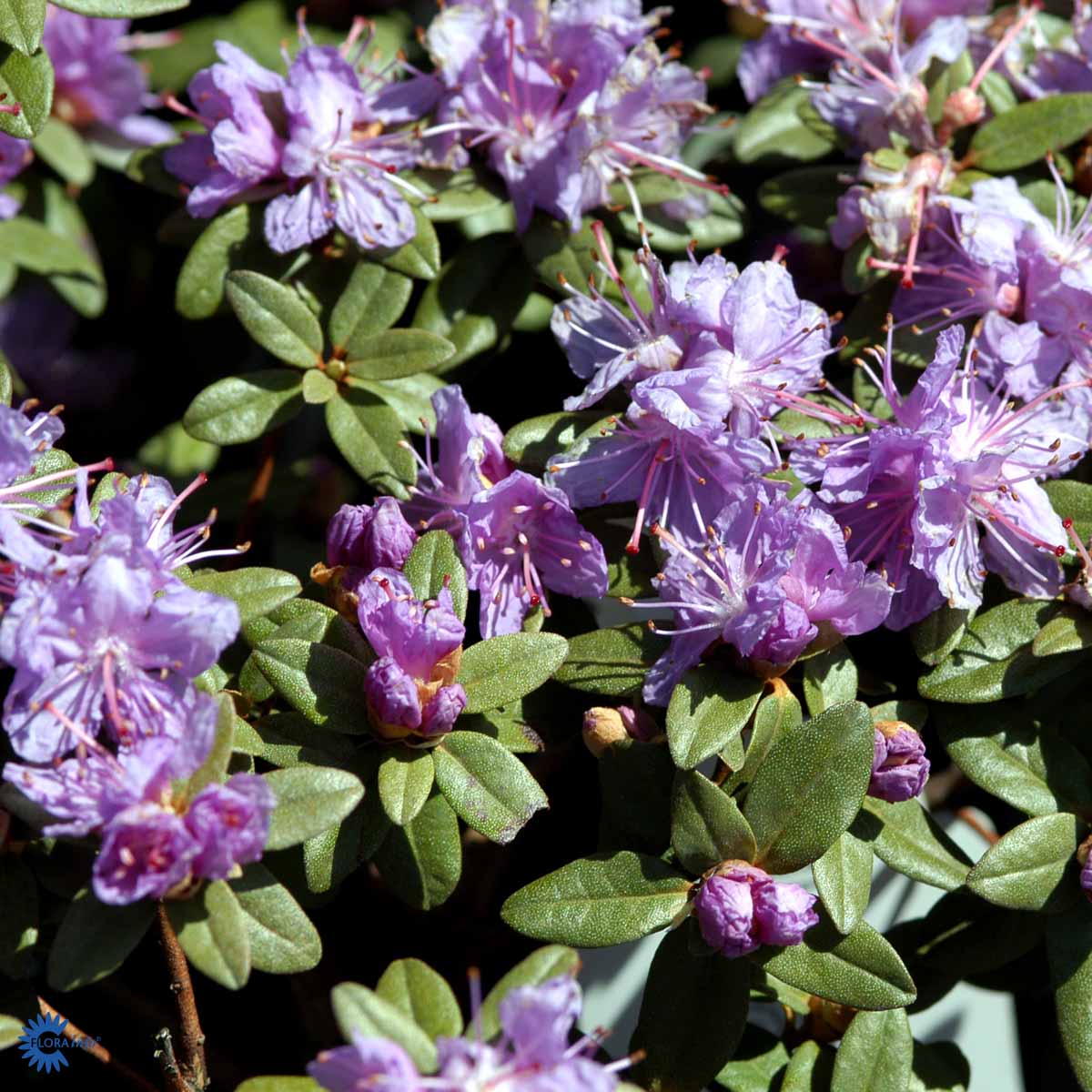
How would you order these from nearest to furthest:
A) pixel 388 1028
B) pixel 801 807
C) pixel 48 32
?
pixel 388 1028 < pixel 801 807 < pixel 48 32

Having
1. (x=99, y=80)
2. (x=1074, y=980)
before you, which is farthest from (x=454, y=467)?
(x=99, y=80)

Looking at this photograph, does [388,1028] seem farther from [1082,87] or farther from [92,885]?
[1082,87]

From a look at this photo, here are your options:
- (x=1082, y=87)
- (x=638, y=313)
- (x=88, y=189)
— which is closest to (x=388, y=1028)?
(x=638, y=313)

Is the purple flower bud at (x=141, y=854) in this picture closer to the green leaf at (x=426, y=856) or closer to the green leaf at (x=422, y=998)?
the green leaf at (x=422, y=998)

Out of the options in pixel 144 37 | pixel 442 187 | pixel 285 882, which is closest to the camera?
pixel 285 882

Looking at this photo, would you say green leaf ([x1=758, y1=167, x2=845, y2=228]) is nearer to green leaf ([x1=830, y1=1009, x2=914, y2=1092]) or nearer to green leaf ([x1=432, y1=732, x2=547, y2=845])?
green leaf ([x1=432, y1=732, x2=547, y2=845])

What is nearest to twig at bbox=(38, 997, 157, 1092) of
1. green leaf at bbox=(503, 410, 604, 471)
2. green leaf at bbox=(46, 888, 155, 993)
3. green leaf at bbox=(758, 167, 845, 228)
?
green leaf at bbox=(46, 888, 155, 993)
